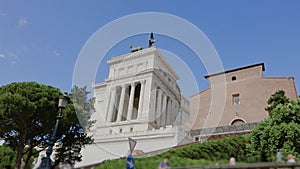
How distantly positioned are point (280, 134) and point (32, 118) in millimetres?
18967

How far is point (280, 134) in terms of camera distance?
1798 cm

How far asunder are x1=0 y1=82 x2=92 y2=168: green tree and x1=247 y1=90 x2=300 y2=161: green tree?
600 inches

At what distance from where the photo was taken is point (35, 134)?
2441 centimetres

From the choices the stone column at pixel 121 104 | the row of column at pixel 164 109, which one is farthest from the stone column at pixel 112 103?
the row of column at pixel 164 109

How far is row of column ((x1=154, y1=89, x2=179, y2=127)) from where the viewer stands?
46.8 meters

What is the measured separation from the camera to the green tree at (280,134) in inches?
684

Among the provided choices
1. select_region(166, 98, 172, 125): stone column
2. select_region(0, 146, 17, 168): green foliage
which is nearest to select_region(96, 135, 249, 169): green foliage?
select_region(0, 146, 17, 168): green foliage

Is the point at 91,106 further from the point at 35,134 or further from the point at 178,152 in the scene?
the point at 178,152

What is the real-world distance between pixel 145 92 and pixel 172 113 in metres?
10.2

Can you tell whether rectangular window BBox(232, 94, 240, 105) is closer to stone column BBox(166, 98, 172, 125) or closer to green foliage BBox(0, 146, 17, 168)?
stone column BBox(166, 98, 172, 125)

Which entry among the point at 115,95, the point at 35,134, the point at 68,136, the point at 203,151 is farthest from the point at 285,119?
the point at 115,95

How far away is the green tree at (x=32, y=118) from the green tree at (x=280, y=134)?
15.2 meters

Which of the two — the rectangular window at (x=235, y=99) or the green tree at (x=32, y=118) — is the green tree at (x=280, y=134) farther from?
the rectangular window at (x=235, y=99)

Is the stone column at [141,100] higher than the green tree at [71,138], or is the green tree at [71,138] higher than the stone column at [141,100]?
the stone column at [141,100]
